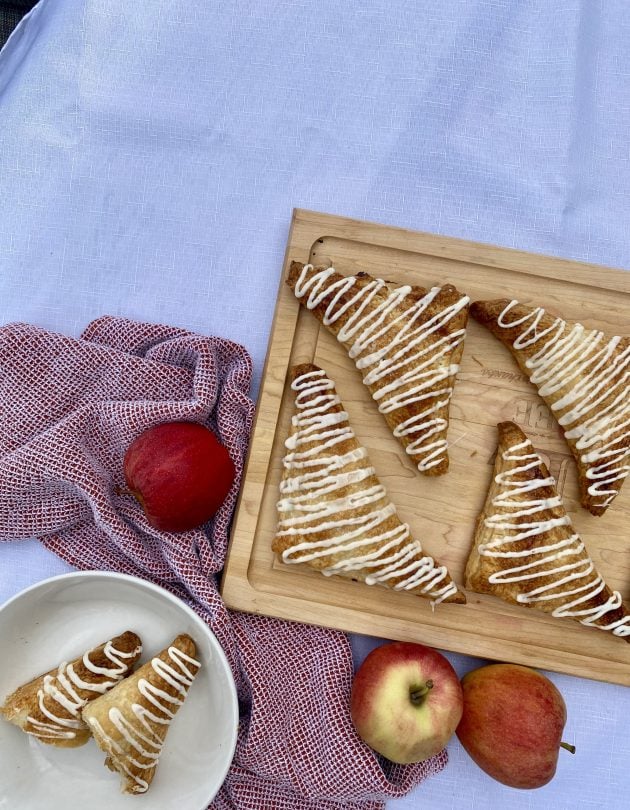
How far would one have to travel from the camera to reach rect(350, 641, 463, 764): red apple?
1285 mm

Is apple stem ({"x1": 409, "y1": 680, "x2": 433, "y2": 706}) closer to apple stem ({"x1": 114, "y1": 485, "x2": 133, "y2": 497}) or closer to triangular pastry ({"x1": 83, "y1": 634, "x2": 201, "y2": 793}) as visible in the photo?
triangular pastry ({"x1": 83, "y1": 634, "x2": 201, "y2": 793})

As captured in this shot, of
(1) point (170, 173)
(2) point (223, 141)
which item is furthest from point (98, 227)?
(2) point (223, 141)

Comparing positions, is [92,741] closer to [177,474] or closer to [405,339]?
[177,474]

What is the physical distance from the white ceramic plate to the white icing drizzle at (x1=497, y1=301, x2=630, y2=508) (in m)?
0.80

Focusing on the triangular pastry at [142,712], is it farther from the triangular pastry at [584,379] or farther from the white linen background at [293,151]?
the triangular pastry at [584,379]

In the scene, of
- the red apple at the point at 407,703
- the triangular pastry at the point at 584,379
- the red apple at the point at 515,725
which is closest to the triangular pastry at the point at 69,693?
the red apple at the point at 407,703

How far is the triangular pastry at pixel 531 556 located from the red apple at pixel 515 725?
0.15 metres

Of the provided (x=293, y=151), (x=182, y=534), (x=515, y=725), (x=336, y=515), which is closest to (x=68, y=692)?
(x=182, y=534)

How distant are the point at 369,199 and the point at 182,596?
88cm

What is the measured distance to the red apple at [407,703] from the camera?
4.22ft

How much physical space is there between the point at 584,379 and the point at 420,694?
670mm

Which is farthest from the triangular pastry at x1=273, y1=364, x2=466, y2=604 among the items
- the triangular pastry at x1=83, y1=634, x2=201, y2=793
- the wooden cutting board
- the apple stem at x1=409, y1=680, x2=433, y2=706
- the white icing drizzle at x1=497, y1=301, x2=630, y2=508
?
the white icing drizzle at x1=497, y1=301, x2=630, y2=508

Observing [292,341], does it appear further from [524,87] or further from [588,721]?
[588,721]

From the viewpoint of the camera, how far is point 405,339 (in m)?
1.38
